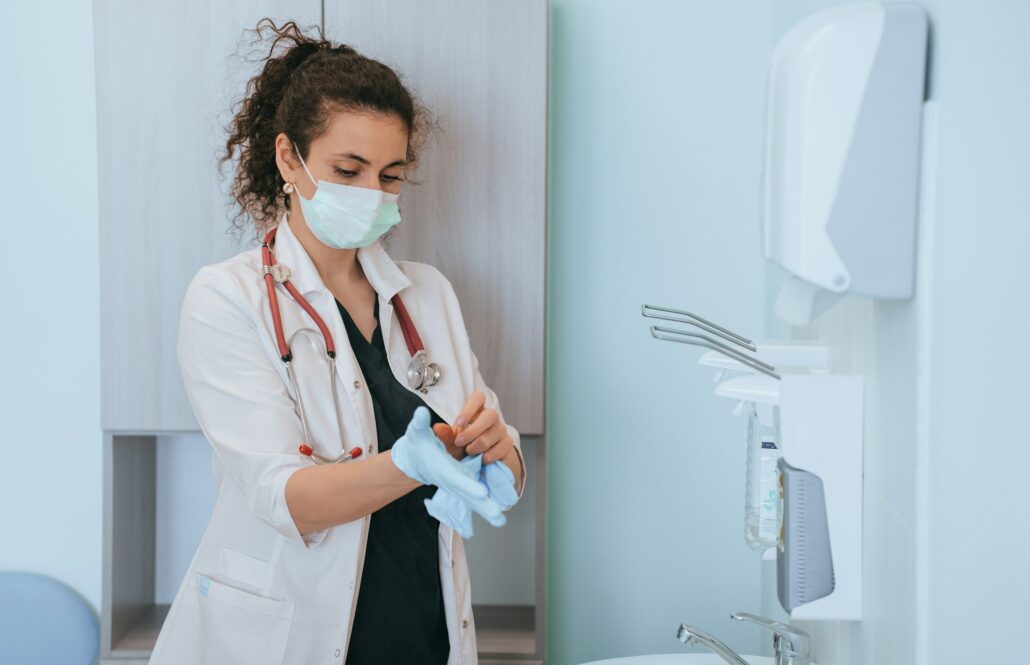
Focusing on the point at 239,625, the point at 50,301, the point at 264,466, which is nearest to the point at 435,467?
the point at 264,466

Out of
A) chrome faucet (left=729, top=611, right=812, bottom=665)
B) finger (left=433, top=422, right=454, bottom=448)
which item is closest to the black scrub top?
finger (left=433, top=422, right=454, bottom=448)

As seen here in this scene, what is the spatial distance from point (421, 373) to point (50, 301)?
1.14 metres

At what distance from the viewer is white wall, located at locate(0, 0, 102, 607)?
2.10 meters

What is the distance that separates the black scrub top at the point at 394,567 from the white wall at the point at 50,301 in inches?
38.8

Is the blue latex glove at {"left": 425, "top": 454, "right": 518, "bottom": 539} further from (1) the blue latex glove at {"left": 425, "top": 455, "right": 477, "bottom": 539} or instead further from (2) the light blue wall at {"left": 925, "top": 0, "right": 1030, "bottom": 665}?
(2) the light blue wall at {"left": 925, "top": 0, "right": 1030, "bottom": 665}

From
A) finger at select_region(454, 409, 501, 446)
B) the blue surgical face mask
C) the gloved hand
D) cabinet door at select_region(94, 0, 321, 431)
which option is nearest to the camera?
the gloved hand

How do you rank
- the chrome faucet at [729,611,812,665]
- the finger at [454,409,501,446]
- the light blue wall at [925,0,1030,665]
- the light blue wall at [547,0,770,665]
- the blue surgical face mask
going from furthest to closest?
1. the light blue wall at [547,0,770,665]
2. the blue surgical face mask
3. the chrome faucet at [729,611,812,665]
4. the finger at [454,409,501,446]
5. the light blue wall at [925,0,1030,665]

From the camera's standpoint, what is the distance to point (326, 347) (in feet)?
4.60

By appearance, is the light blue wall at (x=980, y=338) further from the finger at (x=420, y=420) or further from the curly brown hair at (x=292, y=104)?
the curly brown hair at (x=292, y=104)

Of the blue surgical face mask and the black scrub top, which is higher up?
the blue surgical face mask

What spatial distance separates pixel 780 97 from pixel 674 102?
48.9 inches

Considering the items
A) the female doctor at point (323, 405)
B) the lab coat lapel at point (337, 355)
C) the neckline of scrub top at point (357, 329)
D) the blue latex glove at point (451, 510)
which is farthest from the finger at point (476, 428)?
the neckline of scrub top at point (357, 329)

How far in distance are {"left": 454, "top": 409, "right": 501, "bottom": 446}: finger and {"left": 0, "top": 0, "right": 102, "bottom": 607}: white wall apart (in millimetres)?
1292

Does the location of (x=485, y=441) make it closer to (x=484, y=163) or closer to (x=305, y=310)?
(x=305, y=310)
